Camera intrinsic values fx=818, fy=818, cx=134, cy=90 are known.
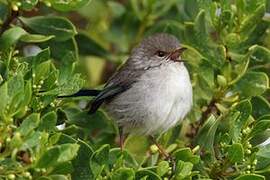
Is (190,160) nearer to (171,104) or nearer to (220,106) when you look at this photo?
(220,106)

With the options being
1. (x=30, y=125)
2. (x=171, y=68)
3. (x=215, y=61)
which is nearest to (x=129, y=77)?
(x=171, y=68)

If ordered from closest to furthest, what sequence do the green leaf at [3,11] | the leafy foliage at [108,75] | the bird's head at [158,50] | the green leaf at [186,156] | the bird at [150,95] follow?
the leafy foliage at [108,75], the green leaf at [186,156], the green leaf at [3,11], the bird at [150,95], the bird's head at [158,50]

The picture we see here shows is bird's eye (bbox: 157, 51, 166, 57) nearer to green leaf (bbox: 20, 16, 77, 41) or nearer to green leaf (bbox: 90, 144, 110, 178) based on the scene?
green leaf (bbox: 20, 16, 77, 41)

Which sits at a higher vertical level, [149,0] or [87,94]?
[149,0]

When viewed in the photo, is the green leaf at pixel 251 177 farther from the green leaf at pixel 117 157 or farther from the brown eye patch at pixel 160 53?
the brown eye patch at pixel 160 53

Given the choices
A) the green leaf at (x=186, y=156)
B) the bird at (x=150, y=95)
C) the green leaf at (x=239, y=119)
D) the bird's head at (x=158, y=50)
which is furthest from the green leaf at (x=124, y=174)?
the bird's head at (x=158, y=50)

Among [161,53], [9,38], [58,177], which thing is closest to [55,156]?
[58,177]
